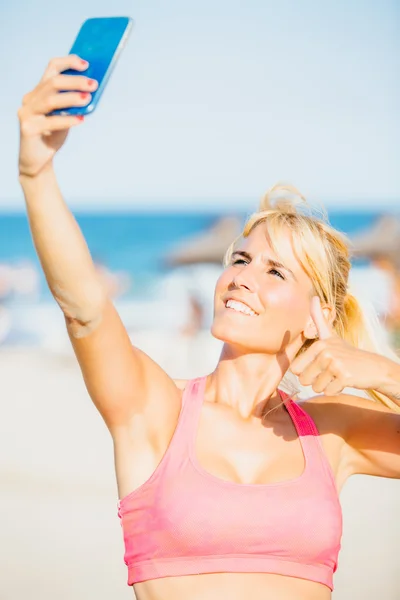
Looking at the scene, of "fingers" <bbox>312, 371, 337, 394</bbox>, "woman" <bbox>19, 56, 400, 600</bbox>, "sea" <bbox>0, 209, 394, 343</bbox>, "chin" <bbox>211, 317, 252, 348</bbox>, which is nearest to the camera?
"woman" <bbox>19, 56, 400, 600</bbox>

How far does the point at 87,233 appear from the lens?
39.3m

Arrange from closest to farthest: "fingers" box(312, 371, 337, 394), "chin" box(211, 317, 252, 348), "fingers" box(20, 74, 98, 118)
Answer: "fingers" box(20, 74, 98, 118) < "fingers" box(312, 371, 337, 394) < "chin" box(211, 317, 252, 348)

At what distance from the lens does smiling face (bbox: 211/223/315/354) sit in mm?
2803

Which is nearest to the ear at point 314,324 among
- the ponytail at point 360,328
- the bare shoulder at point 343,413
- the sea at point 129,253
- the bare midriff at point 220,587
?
the ponytail at point 360,328

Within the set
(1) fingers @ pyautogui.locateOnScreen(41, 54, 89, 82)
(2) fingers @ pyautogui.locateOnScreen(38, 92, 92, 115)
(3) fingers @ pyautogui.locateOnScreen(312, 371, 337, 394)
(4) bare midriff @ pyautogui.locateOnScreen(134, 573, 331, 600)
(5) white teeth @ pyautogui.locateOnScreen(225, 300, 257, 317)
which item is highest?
(1) fingers @ pyautogui.locateOnScreen(41, 54, 89, 82)

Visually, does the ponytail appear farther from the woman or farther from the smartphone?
the smartphone

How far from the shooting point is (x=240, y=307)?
9.24 ft

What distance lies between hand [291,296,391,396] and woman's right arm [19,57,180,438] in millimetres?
448

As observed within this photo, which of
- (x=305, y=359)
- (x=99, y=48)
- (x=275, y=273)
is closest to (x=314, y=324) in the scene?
(x=275, y=273)

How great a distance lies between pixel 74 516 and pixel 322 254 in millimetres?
3235

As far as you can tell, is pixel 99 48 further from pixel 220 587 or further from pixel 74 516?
pixel 74 516

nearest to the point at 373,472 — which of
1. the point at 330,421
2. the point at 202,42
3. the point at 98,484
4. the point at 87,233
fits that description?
the point at 330,421

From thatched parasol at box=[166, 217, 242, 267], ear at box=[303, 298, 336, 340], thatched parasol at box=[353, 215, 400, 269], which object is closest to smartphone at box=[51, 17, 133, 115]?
ear at box=[303, 298, 336, 340]

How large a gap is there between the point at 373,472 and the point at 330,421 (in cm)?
25
